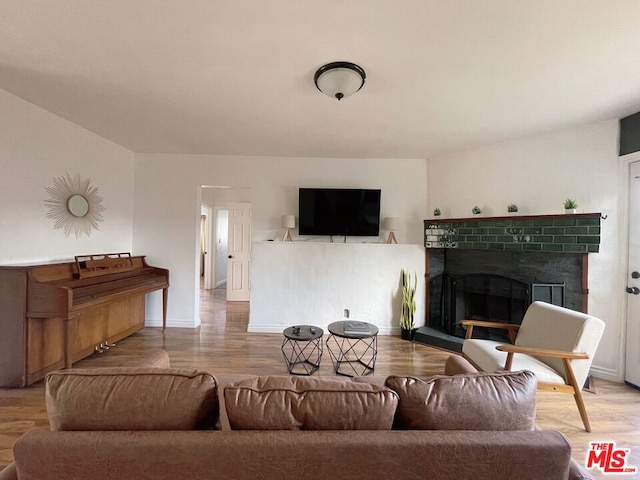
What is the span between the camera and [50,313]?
224 centimetres

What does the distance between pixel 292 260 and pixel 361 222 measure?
1.13 m

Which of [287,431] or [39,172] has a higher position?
[39,172]

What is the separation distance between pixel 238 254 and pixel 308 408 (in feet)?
16.2

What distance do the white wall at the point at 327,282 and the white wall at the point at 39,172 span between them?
2.03 meters

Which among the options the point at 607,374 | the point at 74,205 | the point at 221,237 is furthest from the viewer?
the point at 221,237

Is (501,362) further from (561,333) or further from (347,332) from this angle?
(347,332)

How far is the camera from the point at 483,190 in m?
3.38

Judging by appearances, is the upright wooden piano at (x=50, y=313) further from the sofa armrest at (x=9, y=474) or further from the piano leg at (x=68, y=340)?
the sofa armrest at (x=9, y=474)

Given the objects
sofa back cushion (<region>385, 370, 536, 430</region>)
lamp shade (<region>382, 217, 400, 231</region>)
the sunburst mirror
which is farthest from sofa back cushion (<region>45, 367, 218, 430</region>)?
lamp shade (<region>382, 217, 400, 231</region>)

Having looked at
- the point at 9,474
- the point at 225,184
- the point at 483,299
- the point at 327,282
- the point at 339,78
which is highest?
the point at 339,78

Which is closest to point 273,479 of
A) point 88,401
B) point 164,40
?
point 88,401

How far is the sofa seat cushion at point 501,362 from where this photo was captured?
6.32 feet

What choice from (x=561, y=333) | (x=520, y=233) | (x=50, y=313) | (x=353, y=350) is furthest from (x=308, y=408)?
(x=520, y=233)

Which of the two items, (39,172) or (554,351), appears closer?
(554,351)
